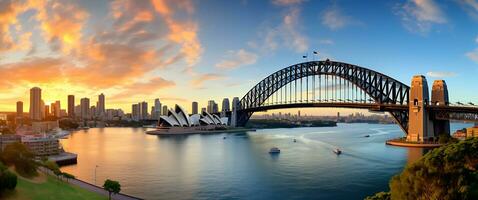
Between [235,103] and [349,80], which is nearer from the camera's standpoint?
[349,80]

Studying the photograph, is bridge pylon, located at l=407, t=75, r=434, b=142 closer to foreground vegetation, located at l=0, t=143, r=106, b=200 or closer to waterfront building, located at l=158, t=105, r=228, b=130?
foreground vegetation, located at l=0, t=143, r=106, b=200

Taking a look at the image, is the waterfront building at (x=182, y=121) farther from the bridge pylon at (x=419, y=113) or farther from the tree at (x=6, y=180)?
the tree at (x=6, y=180)

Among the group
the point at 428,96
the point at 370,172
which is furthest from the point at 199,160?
the point at 428,96

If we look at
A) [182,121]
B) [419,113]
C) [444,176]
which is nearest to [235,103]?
[182,121]

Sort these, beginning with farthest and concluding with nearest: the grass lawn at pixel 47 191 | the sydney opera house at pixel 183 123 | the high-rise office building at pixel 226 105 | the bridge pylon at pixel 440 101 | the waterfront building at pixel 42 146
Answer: the high-rise office building at pixel 226 105 < the sydney opera house at pixel 183 123 < the bridge pylon at pixel 440 101 < the waterfront building at pixel 42 146 < the grass lawn at pixel 47 191

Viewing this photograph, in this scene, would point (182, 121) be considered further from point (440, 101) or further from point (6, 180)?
point (6, 180)

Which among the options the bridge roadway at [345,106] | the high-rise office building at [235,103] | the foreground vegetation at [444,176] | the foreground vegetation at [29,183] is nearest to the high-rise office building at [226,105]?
the high-rise office building at [235,103]
